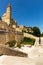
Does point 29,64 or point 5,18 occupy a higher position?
point 5,18

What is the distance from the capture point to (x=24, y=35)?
3353 cm

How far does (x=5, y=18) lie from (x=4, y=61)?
1721 inches

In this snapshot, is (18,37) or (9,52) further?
(18,37)

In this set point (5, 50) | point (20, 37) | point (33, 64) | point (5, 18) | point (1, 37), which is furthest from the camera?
point (5, 18)

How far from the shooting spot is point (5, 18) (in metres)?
48.4

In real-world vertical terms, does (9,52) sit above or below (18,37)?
below

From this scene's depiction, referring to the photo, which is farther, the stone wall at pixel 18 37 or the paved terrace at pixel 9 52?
the stone wall at pixel 18 37

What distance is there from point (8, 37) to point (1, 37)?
1746 mm

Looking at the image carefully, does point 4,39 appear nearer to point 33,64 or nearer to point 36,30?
point 36,30

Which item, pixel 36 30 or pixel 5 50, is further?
pixel 36 30

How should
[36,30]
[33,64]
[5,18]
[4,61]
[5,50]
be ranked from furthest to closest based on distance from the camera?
[5,18]
[36,30]
[5,50]
[4,61]
[33,64]

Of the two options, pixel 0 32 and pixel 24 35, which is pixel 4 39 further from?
pixel 24 35

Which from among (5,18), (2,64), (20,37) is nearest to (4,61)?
(2,64)

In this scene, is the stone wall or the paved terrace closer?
the paved terrace
